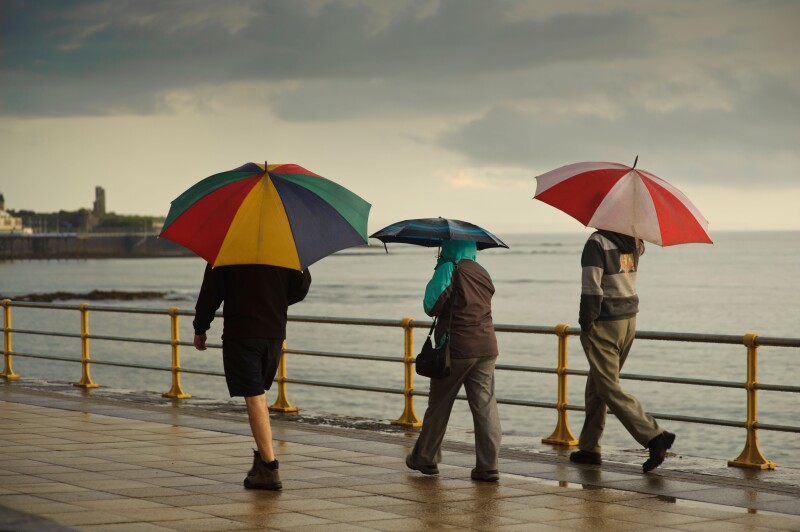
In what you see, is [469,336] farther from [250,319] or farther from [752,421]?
[752,421]

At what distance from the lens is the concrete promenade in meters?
6.86

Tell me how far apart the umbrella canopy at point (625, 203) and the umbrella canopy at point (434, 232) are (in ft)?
1.96

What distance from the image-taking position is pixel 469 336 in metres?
8.20

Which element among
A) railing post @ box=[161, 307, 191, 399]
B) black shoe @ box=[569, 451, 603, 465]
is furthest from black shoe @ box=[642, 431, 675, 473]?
railing post @ box=[161, 307, 191, 399]

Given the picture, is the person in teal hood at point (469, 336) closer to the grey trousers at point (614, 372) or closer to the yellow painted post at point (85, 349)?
the grey trousers at point (614, 372)

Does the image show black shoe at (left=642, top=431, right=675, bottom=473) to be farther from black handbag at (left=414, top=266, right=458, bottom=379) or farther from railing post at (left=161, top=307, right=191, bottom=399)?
railing post at (left=161, top=307, right=191, bottom=399)

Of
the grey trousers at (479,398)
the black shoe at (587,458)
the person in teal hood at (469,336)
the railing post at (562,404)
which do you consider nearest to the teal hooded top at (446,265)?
the person in teal hood at (469,336)

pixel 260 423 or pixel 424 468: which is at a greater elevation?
pixel 260 423

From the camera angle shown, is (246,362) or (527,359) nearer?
(246,362)

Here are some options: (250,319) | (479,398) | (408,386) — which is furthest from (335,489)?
(408,386)

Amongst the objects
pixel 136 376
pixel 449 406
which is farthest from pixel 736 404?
pixel 449 406

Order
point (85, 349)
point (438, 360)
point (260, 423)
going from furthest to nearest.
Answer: point (85, 349) → point (438, 360) → point (260, 423)

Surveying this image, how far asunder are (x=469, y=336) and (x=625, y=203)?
1.47 metres

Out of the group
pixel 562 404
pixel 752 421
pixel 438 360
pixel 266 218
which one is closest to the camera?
pixel 266 218
